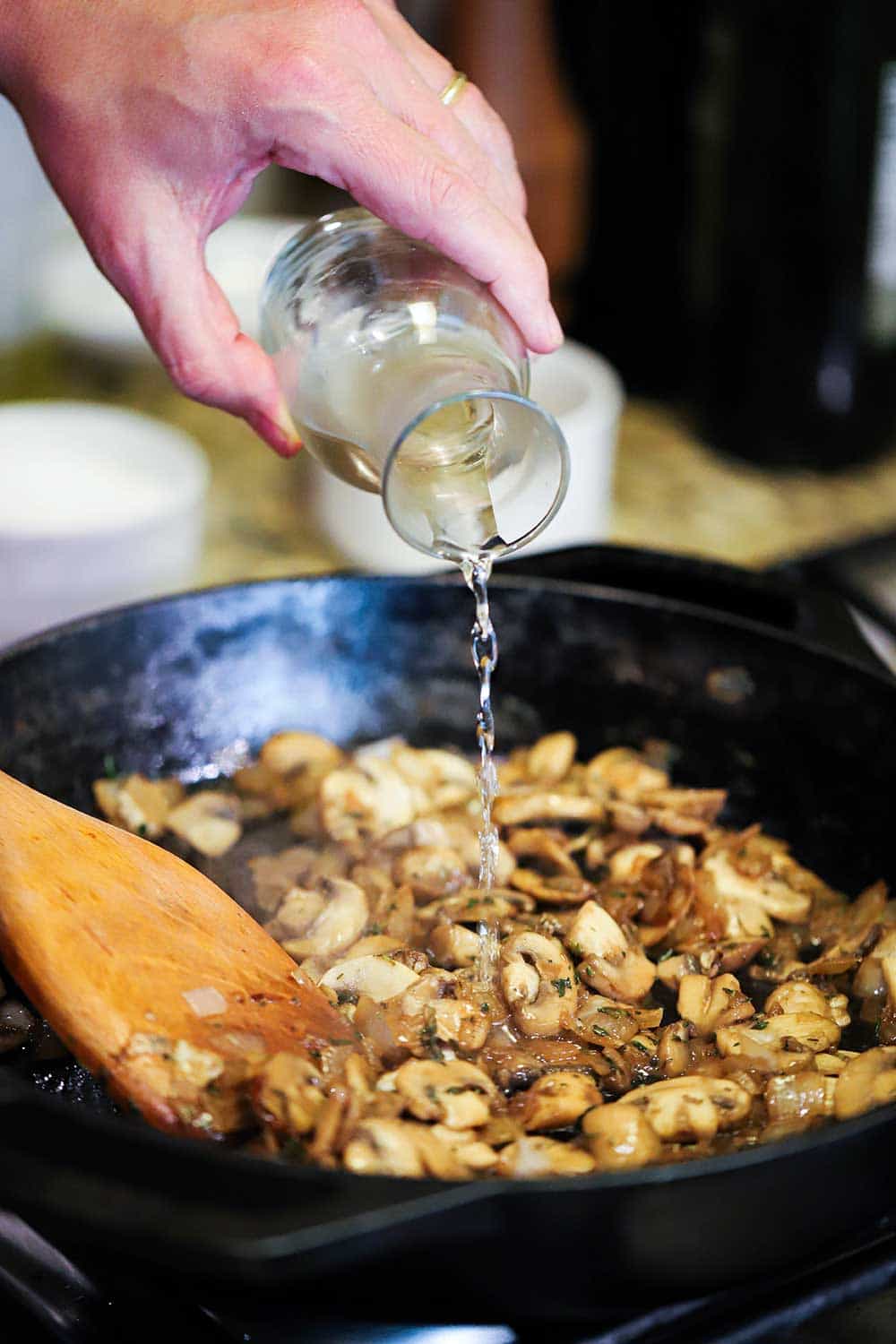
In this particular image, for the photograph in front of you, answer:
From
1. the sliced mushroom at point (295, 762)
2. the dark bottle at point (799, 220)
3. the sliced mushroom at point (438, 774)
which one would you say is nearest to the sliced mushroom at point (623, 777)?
the sliced mushroom at point (438, 774)

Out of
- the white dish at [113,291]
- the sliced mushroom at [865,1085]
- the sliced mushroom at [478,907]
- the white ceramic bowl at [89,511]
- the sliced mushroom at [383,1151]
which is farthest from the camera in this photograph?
the white dish at [113,291]

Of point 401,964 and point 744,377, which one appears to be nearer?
point 401,964

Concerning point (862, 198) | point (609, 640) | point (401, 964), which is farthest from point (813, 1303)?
point (862, 198)

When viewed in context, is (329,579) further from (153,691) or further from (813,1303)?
(813,1303)

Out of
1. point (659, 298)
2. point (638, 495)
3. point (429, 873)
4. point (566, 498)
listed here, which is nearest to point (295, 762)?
point (429, 873)

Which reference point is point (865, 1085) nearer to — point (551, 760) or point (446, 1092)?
point (446, 1092)

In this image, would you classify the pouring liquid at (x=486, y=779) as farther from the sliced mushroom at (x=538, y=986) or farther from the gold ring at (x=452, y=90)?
the gold ring at (x=452, y=90)

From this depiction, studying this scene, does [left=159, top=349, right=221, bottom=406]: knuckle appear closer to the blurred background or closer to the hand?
the hand
